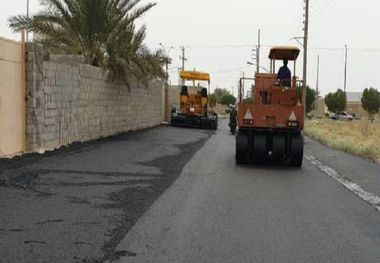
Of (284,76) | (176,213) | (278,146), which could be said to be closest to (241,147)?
(278,146)

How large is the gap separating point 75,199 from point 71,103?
1104 centimetres

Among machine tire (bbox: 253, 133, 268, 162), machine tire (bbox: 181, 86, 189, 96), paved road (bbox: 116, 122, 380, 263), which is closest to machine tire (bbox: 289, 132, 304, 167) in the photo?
machine tire (bbox: 253, 133, 268, 162)

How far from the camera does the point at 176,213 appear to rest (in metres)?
9.78

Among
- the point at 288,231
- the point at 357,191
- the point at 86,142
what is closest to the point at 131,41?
the point at 86,142

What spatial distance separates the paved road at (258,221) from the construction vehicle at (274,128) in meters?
2.32

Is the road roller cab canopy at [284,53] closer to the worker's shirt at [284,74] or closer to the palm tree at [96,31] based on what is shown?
the worker's shirt at [284,74]

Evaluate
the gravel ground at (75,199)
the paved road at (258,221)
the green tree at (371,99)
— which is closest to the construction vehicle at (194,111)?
the gravel ground at (75,199)

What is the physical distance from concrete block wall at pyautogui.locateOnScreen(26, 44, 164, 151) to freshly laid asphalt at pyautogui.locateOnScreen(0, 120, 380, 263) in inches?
56.6

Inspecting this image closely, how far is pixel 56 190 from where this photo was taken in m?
11.3

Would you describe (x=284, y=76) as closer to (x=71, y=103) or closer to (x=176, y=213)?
(x=71, y=103)

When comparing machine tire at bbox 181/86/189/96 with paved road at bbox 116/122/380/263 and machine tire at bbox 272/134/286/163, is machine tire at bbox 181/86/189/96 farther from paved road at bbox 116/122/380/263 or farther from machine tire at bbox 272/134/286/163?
paved road at bbox 116/122/380/263

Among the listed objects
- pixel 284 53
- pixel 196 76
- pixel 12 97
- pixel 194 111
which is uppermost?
pixel 284 53

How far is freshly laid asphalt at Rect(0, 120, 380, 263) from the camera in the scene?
7293mm

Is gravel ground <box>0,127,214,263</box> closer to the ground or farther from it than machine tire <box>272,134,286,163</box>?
closer to the ground
